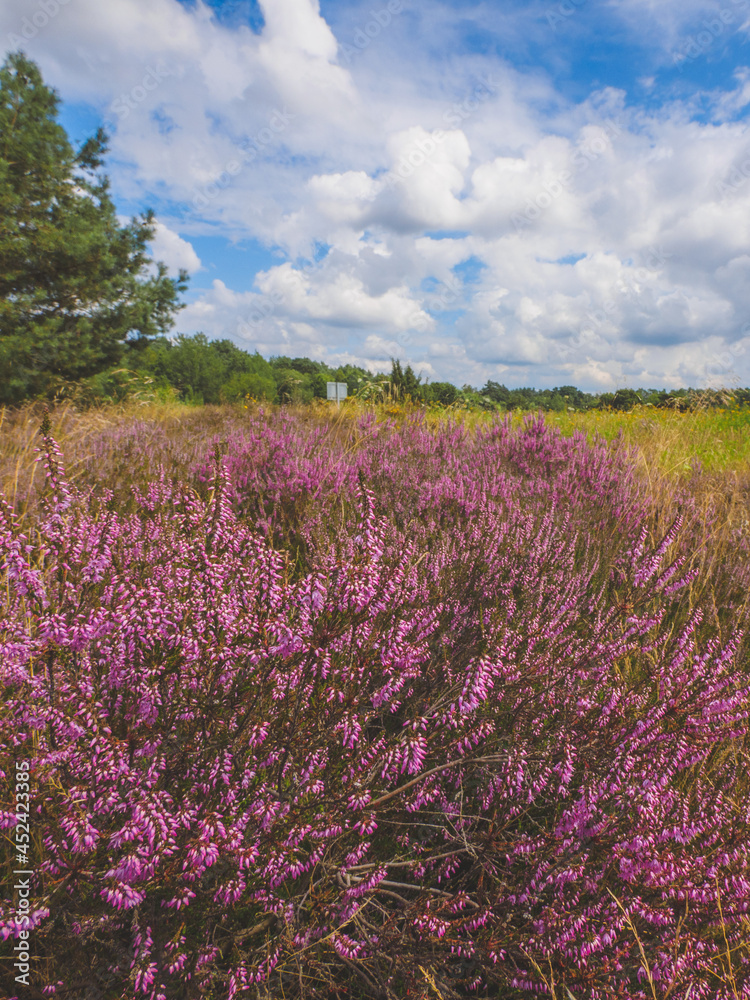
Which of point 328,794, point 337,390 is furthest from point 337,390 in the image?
point 328,794

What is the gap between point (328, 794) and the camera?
126 cm

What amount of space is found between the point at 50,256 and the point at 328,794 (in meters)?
11.5

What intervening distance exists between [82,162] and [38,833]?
1406cm

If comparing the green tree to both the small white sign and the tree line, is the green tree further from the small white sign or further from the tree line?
the small white sign

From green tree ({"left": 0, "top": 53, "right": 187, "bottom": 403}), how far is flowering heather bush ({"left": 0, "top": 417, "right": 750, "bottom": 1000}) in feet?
32.1

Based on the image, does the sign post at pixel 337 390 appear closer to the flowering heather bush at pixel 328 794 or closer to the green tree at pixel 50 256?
the green tree at pixel 50 256

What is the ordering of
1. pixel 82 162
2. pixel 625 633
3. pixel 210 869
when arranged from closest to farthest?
pixel 210 869
pixel 625 633
pixel 82 162

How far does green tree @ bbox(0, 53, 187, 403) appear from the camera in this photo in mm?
9016

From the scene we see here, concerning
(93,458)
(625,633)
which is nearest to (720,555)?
(625,633)

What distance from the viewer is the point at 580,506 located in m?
3.71

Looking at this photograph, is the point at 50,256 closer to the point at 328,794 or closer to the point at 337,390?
the point at 337,390

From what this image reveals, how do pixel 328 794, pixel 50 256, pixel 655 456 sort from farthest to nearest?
pixel 50 256 → pixel 655 456 → pixel 328 794

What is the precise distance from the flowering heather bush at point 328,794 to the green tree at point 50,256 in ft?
32.1

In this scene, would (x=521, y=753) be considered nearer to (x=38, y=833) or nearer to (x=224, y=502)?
(x=224, y=502)
